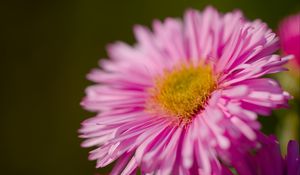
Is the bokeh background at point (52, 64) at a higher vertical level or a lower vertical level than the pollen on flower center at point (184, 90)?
higher

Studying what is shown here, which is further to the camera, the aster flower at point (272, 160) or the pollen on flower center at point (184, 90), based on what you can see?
the pollen on flower center at point (184, 90)

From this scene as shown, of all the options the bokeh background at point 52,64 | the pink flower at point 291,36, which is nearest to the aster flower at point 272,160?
the pink flower at point 291,36

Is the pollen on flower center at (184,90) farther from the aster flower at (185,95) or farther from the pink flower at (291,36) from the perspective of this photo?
the pink flower at (291,36)

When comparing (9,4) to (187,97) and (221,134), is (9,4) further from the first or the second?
(221,134)

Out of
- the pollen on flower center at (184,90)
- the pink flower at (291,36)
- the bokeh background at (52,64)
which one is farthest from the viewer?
the bokeh background at (52,64)

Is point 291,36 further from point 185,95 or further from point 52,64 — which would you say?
point 52,64

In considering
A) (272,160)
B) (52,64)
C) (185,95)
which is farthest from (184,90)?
(52,64)
